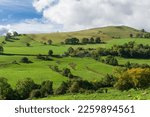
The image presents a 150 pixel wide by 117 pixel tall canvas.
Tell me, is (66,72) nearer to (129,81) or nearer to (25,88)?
(25,88)

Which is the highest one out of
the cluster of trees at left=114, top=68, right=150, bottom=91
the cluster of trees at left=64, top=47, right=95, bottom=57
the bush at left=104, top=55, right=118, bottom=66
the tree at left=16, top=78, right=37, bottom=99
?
the cluster of trees at left=114, top=68, right=150, bottom=91

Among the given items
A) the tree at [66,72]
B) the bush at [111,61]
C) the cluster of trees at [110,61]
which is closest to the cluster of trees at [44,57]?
the cluster of trees at [110,61]

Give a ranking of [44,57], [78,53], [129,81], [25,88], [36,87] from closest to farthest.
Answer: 1. [129,81]
2. [25,88]
3. [36,87]
4. [44,57]
5. [78,53]

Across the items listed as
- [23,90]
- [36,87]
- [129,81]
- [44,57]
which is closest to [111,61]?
[44,57]

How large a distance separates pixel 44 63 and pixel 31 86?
178 feet

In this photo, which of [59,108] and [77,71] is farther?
[77,71]

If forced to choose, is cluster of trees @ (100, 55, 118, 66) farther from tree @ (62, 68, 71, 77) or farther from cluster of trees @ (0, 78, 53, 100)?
cluster of trees @ (0, 78, 53, 100)

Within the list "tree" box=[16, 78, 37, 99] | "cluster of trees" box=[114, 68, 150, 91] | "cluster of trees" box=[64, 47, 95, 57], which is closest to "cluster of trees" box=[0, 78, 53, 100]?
"tree" box=[16, 78, 37, 99]

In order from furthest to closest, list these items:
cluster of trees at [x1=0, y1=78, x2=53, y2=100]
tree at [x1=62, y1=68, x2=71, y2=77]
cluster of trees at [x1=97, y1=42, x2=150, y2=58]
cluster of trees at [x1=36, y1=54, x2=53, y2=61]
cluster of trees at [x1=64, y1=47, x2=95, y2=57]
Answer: cluster of trees at [x1=97, y1=42, x2=150, y2=58] → cluster of trees at [x1=64, y1=47, x2=95, y2=57] → cluster of trees at [x1=36, y1=54, x2=53, y2=61] → tree at [x1=62, y1=68, x2=71, y2=77] → cluster of trees at [x1=0, y1=78, x2=53, y2=100]

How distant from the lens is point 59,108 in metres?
9.34

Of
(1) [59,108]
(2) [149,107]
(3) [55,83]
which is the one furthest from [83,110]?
(3) [55,83]

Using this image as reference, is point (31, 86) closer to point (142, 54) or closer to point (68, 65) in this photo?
point (68, 65)

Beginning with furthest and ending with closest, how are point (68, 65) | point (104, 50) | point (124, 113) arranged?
1. point (104, 50)
2. point (68, 65)
3. point (124, 113)

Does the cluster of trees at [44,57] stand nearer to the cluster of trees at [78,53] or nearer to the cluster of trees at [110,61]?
the cluster of trees at [78,53]
